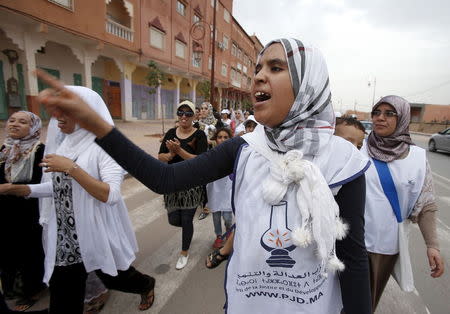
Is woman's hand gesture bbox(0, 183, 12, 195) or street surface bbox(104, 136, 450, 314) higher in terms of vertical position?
woman's hand gesture bbox(0, 183, 12, 195)

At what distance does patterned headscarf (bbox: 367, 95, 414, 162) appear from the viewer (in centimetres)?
178

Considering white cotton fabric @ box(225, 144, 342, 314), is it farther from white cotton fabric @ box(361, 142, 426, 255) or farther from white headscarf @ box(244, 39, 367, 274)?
white cotton fabric @ box(361, 142, 426, 255)

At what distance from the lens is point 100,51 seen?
525 inches

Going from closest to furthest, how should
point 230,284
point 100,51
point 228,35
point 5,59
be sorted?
point 230,284 → point 5,59 → point 100,51 → point 228,35

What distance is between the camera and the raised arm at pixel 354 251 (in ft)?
3.21

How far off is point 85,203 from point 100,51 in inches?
561

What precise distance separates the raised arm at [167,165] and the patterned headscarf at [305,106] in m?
0.24

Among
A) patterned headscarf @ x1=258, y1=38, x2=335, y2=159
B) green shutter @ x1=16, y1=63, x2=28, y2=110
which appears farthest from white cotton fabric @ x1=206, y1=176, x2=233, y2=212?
green shutter @ x1=16, y1=63, x2=28, y2=110

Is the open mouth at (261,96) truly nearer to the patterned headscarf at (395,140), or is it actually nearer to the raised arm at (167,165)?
the raised arm at (167,165)

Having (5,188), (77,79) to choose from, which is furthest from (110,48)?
(5,188)

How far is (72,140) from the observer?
70.1 inches

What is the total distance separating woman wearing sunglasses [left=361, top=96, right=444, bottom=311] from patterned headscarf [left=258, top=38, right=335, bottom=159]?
3.22 ft

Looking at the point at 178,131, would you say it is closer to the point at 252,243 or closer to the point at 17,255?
the point at 17,255

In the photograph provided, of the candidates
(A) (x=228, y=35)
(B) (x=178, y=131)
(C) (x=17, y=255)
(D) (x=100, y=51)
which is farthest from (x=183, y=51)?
(C) (x=17, y=255)
